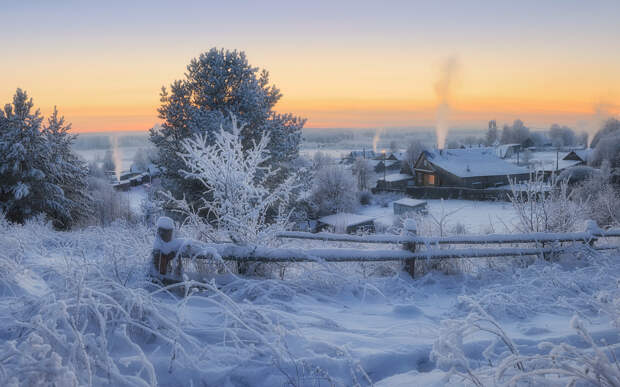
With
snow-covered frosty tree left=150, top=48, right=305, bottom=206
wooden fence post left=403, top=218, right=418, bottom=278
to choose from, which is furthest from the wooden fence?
snow-covered frosty tree left=150, top=48, right=305, bottom=206

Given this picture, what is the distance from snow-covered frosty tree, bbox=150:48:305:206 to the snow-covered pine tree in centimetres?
612

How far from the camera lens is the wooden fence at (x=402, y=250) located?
14.3ft

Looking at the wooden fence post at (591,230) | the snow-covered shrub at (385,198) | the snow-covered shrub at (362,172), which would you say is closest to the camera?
the wooden fence post at (591,230)

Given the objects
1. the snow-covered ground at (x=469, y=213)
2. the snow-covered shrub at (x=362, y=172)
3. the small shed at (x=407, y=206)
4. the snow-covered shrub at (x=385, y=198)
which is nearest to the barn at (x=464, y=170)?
the snow-covered shrub at (x=385, y=198)

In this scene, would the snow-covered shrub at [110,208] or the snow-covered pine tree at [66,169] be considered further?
the snow-covered shrub at [110,208]

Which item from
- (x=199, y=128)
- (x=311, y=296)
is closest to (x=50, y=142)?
(x=199, y=128)

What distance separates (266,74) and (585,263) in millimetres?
13773

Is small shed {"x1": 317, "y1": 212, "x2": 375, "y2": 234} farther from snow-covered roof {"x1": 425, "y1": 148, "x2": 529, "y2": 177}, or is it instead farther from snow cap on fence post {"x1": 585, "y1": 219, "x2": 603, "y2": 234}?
snow-covered roof {"x1": 425, "y1": 148, "x2": 529, "y2": 177}

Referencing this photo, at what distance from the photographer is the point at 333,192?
110 feet

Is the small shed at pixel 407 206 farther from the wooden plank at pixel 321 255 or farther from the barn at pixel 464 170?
the wooden plank at pixel 321 255

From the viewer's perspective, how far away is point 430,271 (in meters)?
5.36

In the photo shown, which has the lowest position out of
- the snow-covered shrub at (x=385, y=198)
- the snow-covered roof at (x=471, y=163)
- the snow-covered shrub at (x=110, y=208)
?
the snow-covered shrub at (x=385, y=198)

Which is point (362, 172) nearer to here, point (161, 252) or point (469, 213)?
point (469, 213)

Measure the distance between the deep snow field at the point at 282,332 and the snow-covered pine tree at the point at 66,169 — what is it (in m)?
15.3
